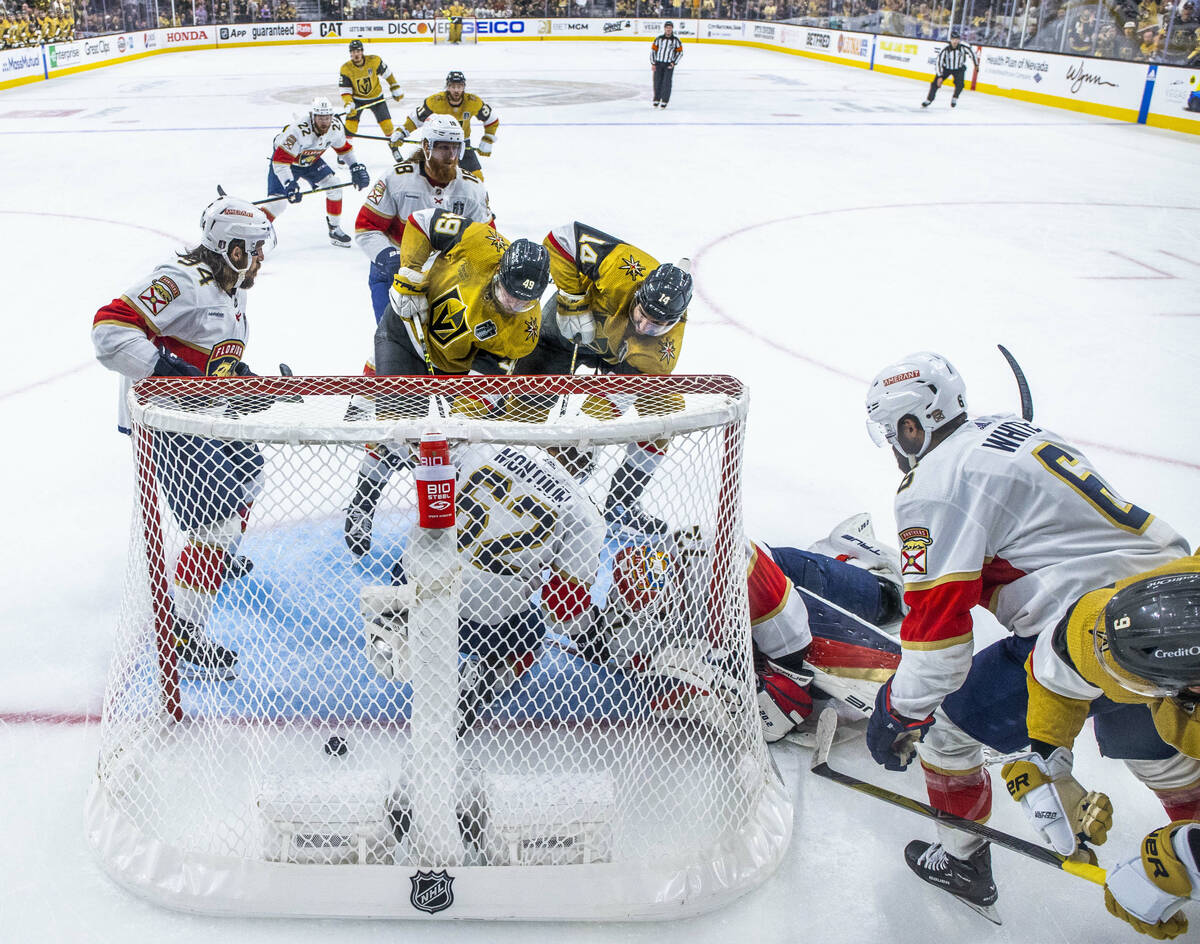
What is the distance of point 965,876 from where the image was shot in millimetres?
1886

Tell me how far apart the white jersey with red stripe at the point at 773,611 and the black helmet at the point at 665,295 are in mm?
725

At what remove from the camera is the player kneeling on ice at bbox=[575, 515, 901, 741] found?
1980 mm

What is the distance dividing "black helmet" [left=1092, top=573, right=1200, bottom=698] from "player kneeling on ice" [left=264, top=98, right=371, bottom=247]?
5.81 m

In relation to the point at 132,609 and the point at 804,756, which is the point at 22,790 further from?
the point at 804,756

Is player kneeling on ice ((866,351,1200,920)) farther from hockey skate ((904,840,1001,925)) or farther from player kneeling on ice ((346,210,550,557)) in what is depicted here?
player kneeling on ice ((346,210,550,557))

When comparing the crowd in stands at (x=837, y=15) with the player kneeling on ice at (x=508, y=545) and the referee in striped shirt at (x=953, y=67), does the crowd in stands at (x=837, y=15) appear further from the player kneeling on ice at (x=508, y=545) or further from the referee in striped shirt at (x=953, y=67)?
the player kneeling on ice at (x=508, y=545)

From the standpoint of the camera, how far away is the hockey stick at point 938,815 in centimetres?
170

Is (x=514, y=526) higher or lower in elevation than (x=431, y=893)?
higher

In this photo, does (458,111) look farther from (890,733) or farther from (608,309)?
(890,733)

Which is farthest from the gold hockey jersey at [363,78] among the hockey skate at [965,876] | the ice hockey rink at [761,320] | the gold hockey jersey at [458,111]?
the hockey skate at [965,876]

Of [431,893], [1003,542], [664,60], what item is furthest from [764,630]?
[664,60]

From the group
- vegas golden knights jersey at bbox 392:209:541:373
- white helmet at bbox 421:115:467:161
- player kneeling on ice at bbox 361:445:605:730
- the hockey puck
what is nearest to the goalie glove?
vegas golden knights jersey at bbox 392:209:541:373

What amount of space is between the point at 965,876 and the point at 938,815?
0.13m

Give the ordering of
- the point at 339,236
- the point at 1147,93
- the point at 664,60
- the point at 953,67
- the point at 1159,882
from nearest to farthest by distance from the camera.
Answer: the point at 1159,882 → the point at 339,236 → the point at 1147,93 → the point at 664,60 → the point at 953,67
